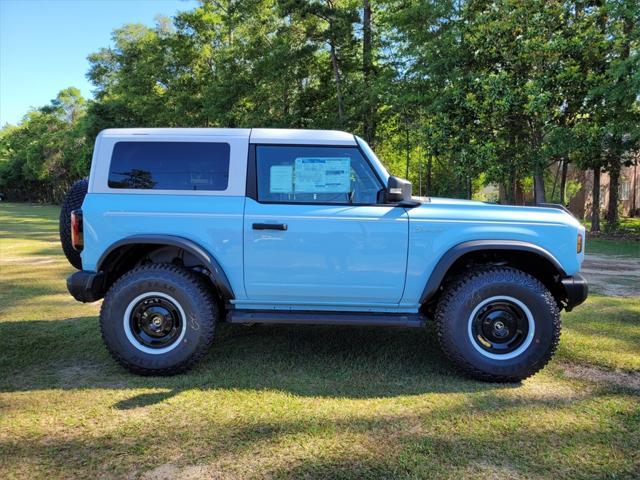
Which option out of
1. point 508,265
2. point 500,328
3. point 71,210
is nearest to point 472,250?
point 508,265

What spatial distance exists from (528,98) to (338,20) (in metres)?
10.0

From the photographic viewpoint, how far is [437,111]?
1567 centimetres

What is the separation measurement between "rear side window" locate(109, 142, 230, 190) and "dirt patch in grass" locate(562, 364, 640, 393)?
3.35 metres

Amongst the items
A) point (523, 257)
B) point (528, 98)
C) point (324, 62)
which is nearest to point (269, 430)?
point (523, 257)

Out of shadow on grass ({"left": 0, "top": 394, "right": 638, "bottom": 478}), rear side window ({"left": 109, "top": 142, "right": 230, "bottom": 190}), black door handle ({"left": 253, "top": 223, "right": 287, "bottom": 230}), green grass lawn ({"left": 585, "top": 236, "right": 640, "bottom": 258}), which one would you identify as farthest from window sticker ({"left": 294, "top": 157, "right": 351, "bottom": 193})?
green grass lawn ({"left": 585, "top": 236, "right": 640, "bottom": 258})

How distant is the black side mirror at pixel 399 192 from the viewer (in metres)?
3.76

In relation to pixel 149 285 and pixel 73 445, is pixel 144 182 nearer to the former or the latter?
pixel 149 285

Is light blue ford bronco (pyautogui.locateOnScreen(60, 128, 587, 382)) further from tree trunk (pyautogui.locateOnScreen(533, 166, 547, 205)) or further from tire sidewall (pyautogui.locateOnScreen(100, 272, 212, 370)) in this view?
tree trunk (pyautogui.locateOnScreen(533, 166, 547, 205))

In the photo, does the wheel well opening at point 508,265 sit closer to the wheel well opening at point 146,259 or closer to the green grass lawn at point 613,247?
the wheel well opening at point 146,259

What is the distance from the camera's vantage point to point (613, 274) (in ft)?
28.0

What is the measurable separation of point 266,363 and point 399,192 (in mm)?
1865

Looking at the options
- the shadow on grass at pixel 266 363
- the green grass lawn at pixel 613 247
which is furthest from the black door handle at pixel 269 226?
the green grass lawn at pixel 613 247

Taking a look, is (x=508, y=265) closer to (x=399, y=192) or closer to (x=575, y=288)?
(x=575, y=288)

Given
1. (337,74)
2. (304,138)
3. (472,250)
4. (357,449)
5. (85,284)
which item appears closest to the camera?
(357,449)
